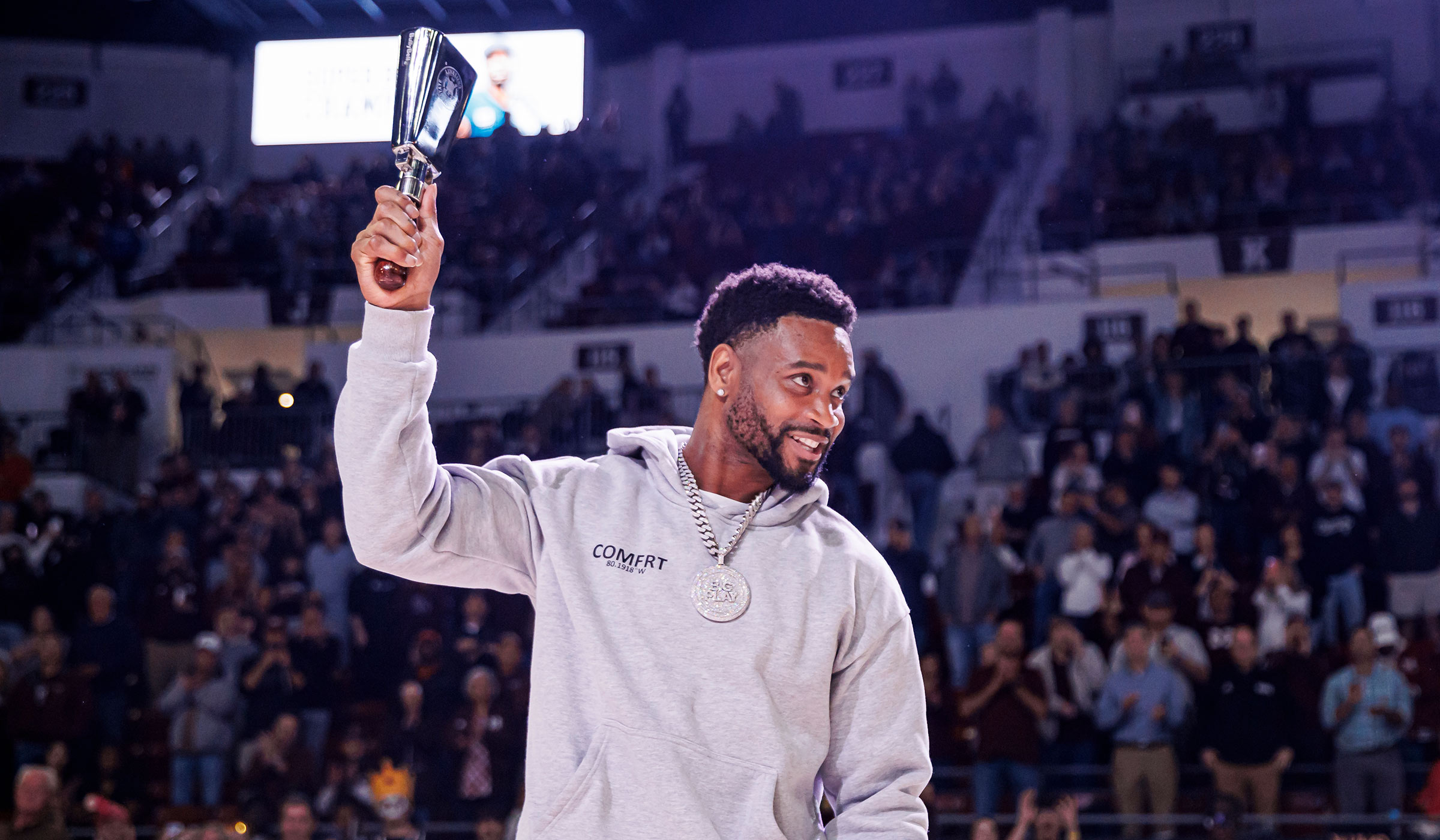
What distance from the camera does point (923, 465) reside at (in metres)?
14.0

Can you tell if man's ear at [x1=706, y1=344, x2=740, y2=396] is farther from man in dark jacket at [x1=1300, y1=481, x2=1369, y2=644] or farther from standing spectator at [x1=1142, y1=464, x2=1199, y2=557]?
standing spectator at [x1=1142, y1=464, x2=1199, y2=557]

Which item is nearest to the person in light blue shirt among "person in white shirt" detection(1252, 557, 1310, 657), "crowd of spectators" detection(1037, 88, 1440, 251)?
"person in white shirt" detection(1252, 557, 1310, 657)

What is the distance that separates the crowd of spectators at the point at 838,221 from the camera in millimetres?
18609

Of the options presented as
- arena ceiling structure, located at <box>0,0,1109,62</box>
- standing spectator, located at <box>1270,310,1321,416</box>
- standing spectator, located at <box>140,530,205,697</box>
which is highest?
arena ceiling structure, located at <box>0,0,1109,62</box>

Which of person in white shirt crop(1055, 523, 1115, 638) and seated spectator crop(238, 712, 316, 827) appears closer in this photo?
seated spectator crop(238, 712, 316, 827)

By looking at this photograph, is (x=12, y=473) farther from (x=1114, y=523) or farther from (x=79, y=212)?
(x=1114, y=523)

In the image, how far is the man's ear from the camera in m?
3.01

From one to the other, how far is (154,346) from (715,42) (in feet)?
34.1

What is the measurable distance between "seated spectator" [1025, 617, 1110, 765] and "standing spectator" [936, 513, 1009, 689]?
2.56 ft

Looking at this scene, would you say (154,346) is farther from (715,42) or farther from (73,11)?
(715,42)

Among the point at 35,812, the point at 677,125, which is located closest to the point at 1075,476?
the point at 35,812

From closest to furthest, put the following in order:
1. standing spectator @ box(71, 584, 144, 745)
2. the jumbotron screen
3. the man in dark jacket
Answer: the man in dark jacket → standing spectator @ box(71, 584, 144, 745) → the jumbotron screen

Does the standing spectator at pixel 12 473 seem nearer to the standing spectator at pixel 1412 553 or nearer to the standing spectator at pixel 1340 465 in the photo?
the standing spectator at pixel 1340 465

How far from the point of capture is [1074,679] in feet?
34.5
